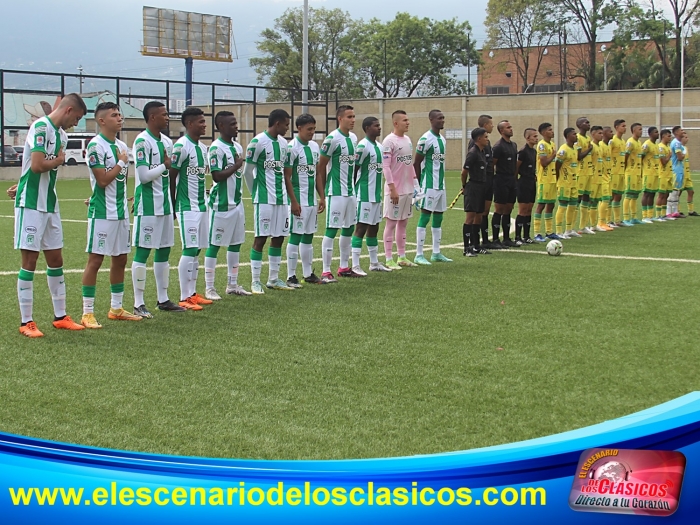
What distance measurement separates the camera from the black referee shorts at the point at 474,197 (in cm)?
1215

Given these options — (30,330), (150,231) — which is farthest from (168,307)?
(30,330)

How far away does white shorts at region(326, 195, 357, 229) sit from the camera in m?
10.2

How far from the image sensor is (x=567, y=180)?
48.5 feet

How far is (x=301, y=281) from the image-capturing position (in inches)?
394

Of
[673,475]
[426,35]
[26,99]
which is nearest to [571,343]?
[673,475]

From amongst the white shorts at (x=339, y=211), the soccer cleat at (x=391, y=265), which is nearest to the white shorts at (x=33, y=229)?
the white shorts at (x=339, y=211)

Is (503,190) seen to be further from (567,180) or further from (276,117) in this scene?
(276,117)

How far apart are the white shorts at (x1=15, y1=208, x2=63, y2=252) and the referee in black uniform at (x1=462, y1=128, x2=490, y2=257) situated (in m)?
6.76

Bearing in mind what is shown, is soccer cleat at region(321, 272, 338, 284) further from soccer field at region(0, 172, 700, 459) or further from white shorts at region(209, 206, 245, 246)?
white shorts at region(209, 206, 245, 246)

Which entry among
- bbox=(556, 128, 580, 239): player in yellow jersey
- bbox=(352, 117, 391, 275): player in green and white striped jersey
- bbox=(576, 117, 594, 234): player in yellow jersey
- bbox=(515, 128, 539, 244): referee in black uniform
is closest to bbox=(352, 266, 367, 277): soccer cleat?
bbox=(352, 117, 391, 275): player in green and white striped jersey

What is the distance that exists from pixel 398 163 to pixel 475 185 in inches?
61.7

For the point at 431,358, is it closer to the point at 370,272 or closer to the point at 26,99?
the point at 370,272

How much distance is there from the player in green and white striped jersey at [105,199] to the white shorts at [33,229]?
0.41 m

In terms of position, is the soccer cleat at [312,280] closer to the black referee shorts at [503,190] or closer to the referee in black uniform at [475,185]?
the referee in black uniform at [475,185]
